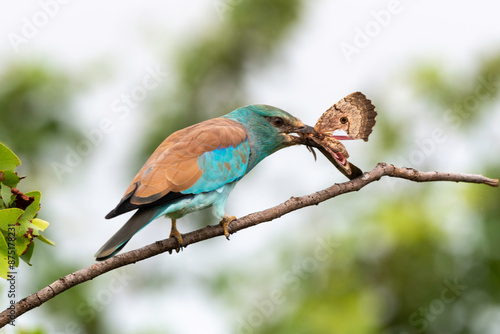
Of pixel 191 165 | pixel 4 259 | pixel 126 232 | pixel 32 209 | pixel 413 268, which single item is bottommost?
pixel 413 268

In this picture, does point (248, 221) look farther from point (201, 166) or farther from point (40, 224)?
point (40, 224)

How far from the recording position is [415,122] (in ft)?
23.2

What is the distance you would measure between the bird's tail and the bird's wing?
55mm

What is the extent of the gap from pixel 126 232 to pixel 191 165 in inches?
31.5

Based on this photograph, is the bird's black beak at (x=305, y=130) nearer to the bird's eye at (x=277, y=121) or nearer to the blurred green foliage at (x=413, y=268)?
the bird's eye at (x=277, y=121)

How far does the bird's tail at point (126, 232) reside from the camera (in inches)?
106

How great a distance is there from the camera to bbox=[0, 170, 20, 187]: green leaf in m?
2.13

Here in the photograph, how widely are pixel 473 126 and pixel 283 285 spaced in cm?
257

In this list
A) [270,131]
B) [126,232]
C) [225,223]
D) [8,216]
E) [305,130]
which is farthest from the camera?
[270,131]

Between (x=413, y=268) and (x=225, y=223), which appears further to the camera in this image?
(x=413, y=268)

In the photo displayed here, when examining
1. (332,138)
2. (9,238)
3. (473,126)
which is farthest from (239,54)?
(9,238)

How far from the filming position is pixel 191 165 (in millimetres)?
3635

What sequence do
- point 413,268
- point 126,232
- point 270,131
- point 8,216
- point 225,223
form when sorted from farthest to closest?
point 413,268 < point 270,131 < point 225,223 < point 126,232 < point 8,216

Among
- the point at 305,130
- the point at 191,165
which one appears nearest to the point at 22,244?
the point at 191,165
